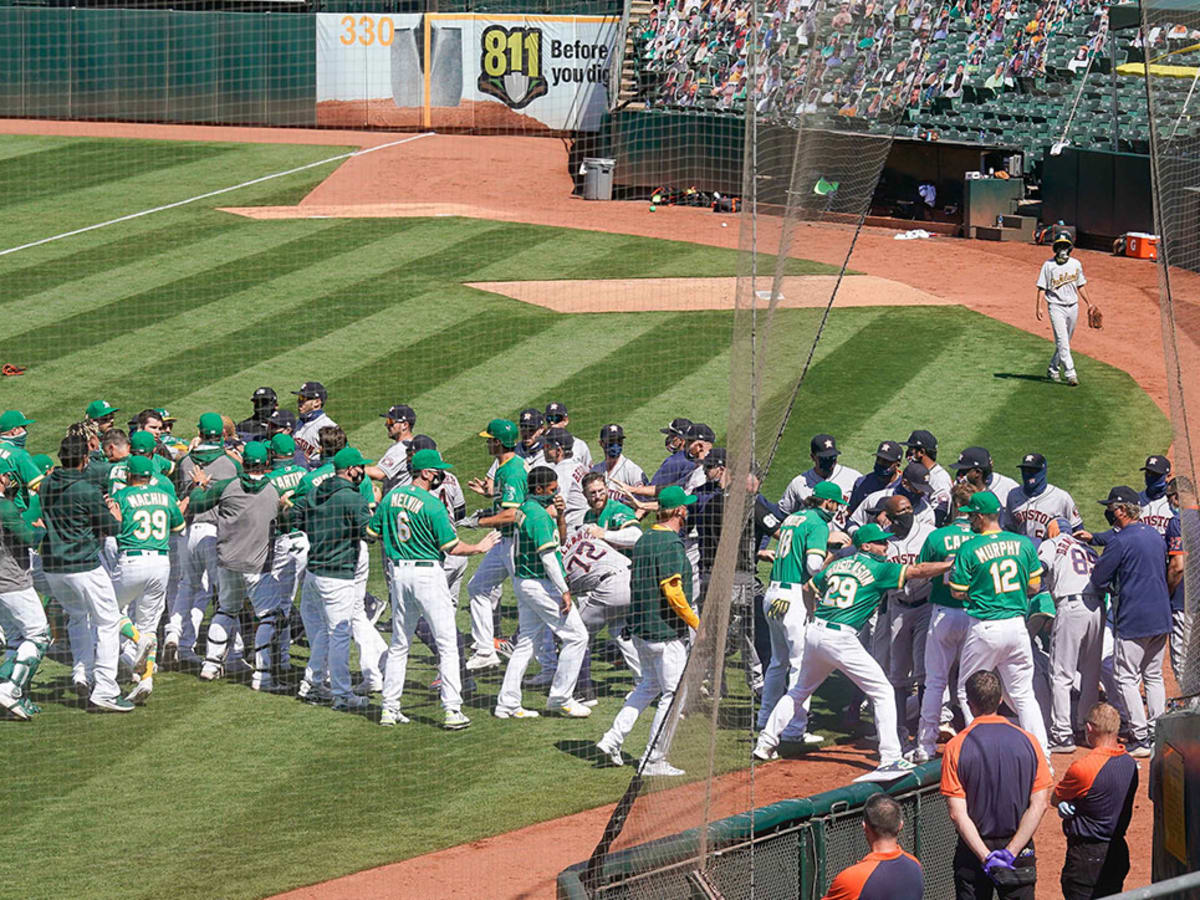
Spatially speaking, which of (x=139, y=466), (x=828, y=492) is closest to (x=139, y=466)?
(x=139, y=466)

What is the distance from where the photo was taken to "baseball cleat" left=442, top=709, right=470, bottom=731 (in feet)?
30.1

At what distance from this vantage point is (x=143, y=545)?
956 cm

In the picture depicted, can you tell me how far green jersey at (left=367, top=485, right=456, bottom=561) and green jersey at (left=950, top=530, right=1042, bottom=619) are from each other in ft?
9.27

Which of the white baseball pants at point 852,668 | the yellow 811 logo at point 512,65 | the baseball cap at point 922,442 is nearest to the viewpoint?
the white baseball pants at point 852,668

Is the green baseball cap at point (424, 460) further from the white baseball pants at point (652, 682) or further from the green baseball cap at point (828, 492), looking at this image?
the green baseball cap at point (828, 492)

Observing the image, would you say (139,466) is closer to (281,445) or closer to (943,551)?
(281,445)

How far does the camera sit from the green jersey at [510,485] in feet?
33.1

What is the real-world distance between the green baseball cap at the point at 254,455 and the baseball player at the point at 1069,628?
15.1 feet

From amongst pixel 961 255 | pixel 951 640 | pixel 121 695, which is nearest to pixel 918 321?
pixel 961 255

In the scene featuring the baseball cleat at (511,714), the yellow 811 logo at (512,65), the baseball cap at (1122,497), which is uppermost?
the yellow 811 logo at (512,65)

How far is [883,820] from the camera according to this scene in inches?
222

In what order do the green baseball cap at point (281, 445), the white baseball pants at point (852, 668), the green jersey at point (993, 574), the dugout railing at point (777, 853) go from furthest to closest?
the green baseball cap at point (281, 445) → the white baseball pants at point (852, 668) → the green jersey at point (993, 574) → the dugout railing at point (777, 853)

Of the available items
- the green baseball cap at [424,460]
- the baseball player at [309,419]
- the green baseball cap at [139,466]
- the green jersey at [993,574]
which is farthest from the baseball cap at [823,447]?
the green baseball cap at [139,466]

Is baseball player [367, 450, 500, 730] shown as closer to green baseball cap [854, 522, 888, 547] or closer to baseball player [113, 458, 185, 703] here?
baseball player [113, 458, 185, 703]
